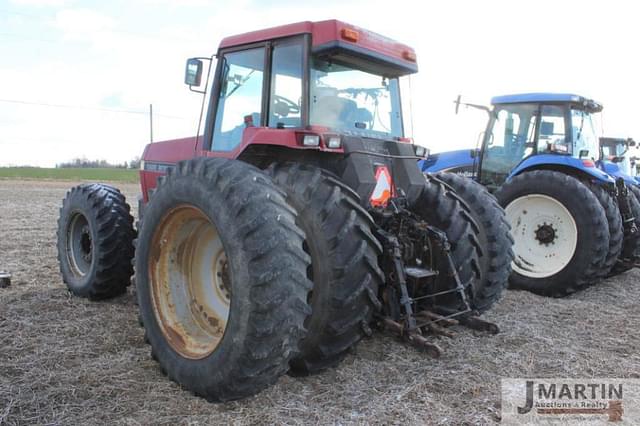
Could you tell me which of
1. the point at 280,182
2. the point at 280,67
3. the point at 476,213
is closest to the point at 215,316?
the point at 280,182

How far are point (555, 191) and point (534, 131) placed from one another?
1.40 m

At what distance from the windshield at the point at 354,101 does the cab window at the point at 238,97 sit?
0.52 metres

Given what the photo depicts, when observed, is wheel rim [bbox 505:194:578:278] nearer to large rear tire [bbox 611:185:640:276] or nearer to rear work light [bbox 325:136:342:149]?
large rear tire [bbox 611:185:640:276]

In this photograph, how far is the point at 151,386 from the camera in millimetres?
3289

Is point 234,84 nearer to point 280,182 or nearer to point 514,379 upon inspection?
point 280,182

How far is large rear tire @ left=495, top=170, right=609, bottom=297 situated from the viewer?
6.33 meters

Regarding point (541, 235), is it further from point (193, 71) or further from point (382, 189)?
point (193, 71)

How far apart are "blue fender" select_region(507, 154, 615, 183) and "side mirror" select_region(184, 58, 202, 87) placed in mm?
4532

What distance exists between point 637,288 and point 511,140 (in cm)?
259

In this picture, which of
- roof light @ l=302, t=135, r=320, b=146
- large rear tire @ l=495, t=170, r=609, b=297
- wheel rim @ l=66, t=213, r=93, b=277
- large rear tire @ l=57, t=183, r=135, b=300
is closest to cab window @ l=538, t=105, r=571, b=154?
large rear tire @ l=495, t=170, r=609, b=297

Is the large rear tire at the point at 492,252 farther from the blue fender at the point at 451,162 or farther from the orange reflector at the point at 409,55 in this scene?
the blue fender at the point at 451,162

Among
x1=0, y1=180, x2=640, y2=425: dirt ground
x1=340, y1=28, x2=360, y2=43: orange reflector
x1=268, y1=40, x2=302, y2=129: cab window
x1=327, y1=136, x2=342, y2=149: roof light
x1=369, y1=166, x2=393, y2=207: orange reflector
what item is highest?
x1=340, y1=28, x2=360, y2=43: orange reflector

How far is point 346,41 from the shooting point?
3734 millimetres

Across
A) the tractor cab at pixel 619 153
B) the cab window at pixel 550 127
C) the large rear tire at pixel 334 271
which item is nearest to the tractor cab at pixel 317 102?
the large rear tire at pixel 334 271
